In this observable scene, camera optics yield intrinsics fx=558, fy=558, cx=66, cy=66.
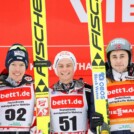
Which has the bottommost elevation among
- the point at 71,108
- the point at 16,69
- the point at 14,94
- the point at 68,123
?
the point at 68,123

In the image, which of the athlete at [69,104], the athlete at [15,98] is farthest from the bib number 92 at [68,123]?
the athlete at [15,98]

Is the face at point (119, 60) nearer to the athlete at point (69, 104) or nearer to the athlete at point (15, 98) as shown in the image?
the athlete at point (69, 104)

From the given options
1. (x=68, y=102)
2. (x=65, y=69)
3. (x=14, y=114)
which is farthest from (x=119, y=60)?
(x=14, y=114)

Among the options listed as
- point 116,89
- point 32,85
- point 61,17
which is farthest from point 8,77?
point 61,17

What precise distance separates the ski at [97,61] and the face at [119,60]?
0.41 feet

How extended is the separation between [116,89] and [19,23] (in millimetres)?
1675

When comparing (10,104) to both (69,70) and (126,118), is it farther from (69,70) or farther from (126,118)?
(126,118)

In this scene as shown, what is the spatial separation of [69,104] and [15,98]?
47 centimetres

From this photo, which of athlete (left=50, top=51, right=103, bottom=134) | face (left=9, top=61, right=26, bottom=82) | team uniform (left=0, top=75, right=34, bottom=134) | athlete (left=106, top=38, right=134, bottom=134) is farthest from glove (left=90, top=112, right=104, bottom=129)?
face (left=9, top=61, right=26, bottom=82)

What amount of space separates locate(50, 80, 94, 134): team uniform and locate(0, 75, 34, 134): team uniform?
0.66 feet

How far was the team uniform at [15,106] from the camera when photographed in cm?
479

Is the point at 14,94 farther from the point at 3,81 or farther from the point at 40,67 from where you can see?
the point at 40,67

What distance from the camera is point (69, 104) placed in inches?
188

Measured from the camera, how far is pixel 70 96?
15.7ft
